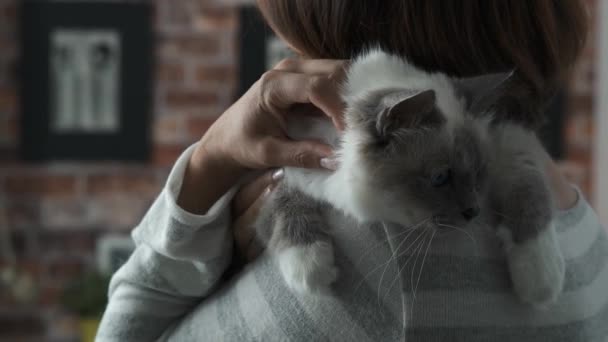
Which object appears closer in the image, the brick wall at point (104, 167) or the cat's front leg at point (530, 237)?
the cat's front leg at point (530, 237)

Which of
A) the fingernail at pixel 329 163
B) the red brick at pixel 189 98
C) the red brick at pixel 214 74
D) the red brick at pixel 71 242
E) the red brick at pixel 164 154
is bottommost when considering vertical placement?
the red brick at pixel 71 242

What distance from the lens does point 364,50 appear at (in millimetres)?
883

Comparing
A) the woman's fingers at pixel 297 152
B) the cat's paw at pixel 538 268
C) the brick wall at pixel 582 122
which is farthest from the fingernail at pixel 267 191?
the brick wall at pixel 582 122

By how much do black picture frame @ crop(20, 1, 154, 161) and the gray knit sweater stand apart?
1.65 m

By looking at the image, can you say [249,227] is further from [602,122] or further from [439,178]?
[602,122]

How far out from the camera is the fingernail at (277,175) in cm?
98

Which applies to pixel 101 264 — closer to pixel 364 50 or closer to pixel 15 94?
pixel 15 94

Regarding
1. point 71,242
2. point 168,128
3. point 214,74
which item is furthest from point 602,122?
point 71,242

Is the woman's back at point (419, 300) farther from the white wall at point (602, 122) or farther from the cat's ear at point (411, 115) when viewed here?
the white wall at point (602, 122)

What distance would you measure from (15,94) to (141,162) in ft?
1.58

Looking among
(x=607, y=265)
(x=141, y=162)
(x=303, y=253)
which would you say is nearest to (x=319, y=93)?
(x=303, y=253)

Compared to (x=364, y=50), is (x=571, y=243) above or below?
below

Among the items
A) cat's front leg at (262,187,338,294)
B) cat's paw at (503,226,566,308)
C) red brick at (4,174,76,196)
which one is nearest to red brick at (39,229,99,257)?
red brick at (4,174,76,196)

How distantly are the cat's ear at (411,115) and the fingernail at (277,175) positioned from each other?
0.17 meters
